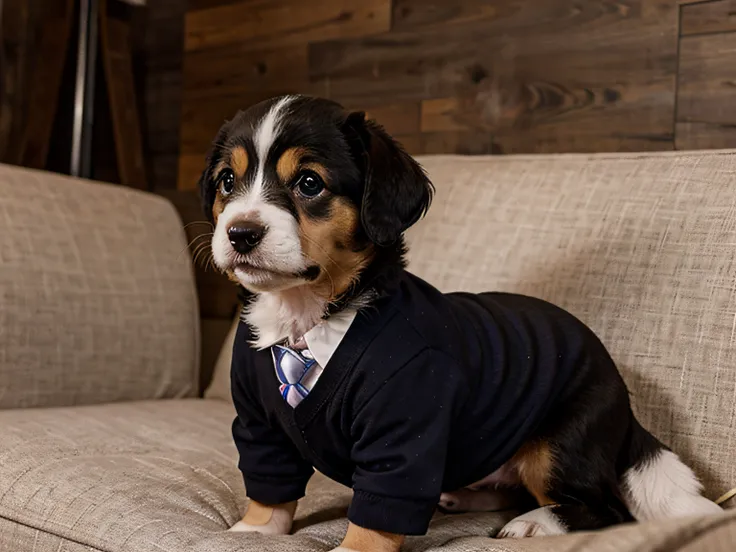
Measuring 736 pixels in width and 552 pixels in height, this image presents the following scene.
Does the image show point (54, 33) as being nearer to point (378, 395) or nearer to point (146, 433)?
point (146, 433)

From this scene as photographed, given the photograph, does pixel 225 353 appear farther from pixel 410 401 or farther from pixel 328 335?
pixel 410 401

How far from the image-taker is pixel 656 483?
132 centimetres

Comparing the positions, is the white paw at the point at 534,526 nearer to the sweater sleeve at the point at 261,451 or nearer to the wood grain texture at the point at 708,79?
the sweater sleeve at the point at 261,451

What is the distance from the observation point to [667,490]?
1303 mm

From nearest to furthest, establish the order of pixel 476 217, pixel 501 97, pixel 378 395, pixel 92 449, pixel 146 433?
pixel 378 395, pixel 92 449, pixel 146 433, pixel 476 217, pixel 501 97

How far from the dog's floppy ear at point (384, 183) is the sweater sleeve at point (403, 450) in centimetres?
19

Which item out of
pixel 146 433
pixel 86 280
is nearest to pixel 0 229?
pixel 86 280

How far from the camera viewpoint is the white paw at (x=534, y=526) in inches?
48.2

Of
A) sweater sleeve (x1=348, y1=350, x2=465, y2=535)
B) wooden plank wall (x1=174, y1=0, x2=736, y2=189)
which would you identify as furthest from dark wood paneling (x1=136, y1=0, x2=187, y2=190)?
sweater sleeve (x1=348, y1=350, x2=465, y2=535)

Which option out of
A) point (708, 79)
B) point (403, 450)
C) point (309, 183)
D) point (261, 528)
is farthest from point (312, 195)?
point (708, 79)

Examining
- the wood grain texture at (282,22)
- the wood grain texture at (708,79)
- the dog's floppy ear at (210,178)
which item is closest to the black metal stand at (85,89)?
the wood grain texture at (282,22)

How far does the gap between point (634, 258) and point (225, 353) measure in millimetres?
1112

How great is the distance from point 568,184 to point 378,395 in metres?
0.78

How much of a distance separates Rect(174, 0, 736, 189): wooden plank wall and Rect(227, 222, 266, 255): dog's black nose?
1189 millimetres
